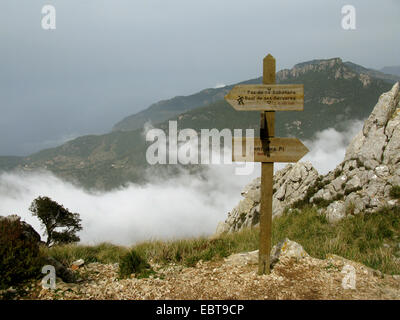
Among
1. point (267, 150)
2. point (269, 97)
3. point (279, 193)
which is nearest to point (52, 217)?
point (279, 193)

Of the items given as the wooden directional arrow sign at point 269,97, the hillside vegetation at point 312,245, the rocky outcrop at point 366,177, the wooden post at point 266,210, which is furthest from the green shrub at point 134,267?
the rocky outcrop at point 366,177

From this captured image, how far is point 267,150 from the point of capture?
611cm

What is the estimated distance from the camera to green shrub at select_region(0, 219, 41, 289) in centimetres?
530

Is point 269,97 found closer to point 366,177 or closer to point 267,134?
point 267,134

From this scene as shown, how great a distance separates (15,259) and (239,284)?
4546 mm

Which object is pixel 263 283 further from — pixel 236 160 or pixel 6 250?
pixel 6 250

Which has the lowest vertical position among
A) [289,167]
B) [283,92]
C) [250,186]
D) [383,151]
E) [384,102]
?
[250,186]

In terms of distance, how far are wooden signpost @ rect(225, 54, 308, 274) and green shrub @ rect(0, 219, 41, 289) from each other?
4.66m

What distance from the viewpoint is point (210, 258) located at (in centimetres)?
737

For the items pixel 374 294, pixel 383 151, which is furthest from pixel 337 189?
pixel 374 294

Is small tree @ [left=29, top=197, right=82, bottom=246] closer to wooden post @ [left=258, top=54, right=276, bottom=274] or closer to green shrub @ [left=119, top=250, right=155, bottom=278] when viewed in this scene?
green shrub @ [left=119, top=250, right=155, bottom=278]

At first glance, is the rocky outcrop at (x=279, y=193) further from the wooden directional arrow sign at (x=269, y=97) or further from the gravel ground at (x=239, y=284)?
the wooden directional arrow sign at (x=269, y=97)

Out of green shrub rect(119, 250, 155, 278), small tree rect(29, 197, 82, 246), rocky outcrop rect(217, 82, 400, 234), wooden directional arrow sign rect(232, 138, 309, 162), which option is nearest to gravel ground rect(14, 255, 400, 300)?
green shrub rect(119, 250, 155, 278)
